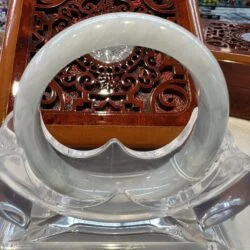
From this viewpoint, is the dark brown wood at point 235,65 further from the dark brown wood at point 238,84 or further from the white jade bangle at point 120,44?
the white jade bangle at point 120,44

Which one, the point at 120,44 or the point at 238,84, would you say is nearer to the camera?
the point at 120,44

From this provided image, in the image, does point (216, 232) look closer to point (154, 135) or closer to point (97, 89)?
point (154, 135)

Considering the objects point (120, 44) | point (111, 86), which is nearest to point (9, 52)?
point (111, 86)

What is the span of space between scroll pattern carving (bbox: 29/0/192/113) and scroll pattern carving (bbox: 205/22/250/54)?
6.0 inches

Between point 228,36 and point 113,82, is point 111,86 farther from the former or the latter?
point 228,36

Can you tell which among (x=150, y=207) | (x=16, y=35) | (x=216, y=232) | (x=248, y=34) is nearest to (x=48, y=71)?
(x=150, y=207)

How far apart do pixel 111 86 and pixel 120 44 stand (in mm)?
363

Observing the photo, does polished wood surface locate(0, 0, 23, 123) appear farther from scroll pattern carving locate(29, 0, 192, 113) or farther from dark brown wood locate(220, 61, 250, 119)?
dark brown wood locate(220, 61, 250, 119)

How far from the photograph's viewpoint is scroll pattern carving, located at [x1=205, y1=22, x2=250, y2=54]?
95 cm

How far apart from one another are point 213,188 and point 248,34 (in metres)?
0.63

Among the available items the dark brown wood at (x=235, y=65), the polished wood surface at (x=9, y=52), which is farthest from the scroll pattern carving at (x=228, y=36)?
the polished wood surface at (x=9, y=52)

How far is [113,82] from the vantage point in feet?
2.61

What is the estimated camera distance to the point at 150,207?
1.66 feet

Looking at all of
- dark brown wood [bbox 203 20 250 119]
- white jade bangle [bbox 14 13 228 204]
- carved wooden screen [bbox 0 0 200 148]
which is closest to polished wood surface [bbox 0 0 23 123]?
A: carved wooden screen [bbox 0 0 200 148]
